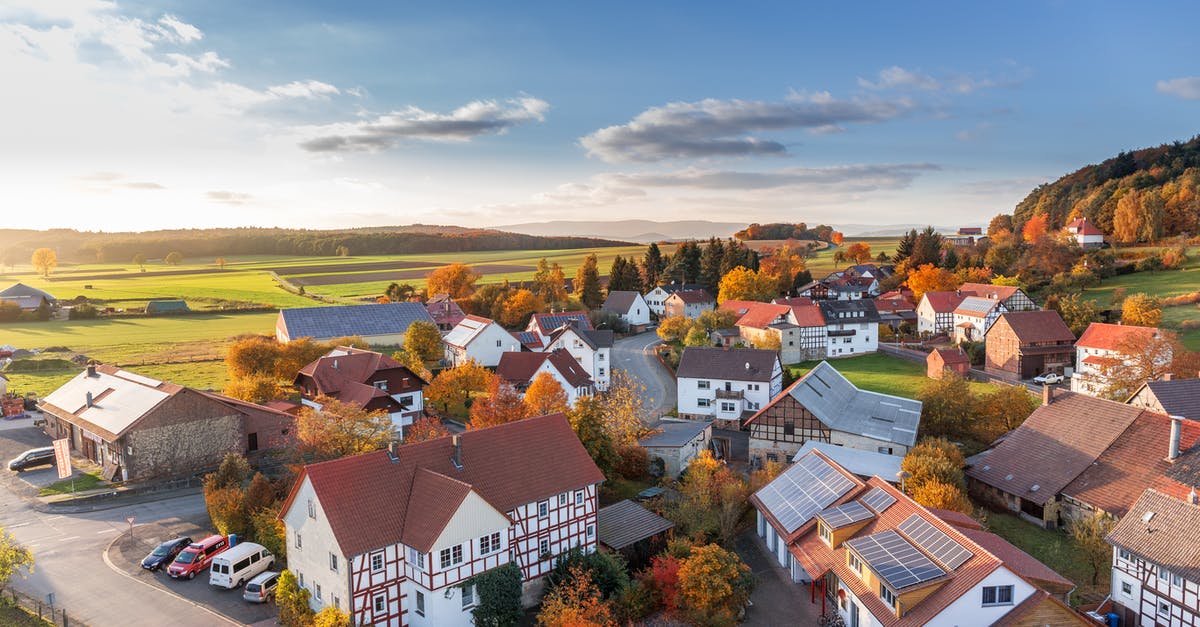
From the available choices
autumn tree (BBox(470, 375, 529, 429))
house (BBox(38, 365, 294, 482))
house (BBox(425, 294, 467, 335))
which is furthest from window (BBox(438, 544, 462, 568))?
house (BBox(425, 294, 467, 335))

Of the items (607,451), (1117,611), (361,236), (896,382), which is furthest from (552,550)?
(361,236)

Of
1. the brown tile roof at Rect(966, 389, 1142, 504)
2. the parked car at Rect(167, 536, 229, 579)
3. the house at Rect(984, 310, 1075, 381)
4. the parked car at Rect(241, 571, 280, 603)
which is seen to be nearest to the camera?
the parked car at Rect(241, 571, 280, 603)

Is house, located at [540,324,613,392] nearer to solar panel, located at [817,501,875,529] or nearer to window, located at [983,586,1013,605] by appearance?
solar panel, located at [817,501,875,529]

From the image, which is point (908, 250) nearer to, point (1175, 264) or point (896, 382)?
point (1175, 264)

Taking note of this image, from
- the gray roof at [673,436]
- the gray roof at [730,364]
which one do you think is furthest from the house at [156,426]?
the gray roof at [730,364]

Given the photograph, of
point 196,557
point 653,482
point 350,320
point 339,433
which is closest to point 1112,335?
point 653,482

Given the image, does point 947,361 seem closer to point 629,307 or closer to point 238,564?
point 629,307

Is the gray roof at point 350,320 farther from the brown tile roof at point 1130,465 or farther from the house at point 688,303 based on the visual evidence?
the brown tile roof at point 1130,465
